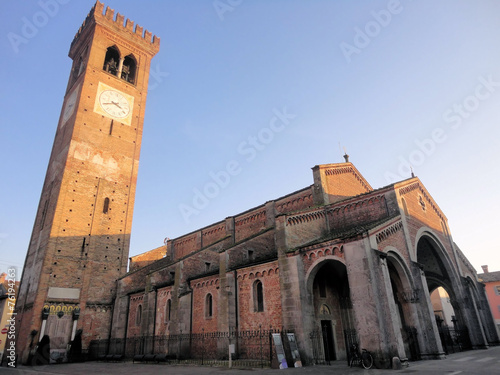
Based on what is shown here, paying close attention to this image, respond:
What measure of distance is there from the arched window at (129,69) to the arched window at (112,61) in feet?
2.55

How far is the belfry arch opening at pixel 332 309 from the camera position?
16.9 meters

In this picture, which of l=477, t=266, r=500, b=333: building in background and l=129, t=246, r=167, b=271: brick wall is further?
l=477, t=266, r=500, b=333: building in background

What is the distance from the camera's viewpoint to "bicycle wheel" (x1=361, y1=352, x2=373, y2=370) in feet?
40.6

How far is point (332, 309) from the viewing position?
18.0m

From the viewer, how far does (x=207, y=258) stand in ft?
77.6

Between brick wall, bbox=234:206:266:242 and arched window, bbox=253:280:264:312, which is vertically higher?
brick wall, bbox=234:206:266:242

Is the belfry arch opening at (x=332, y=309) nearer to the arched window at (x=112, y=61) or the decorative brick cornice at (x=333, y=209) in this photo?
the decorative brick cornice at (x=333, y=209)

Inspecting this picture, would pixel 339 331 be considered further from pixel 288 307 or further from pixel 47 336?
pixel 47 336

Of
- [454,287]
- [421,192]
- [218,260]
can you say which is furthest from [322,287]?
[454,287]

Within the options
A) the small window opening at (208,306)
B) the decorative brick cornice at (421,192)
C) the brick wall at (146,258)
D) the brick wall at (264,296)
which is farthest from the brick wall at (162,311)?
the decorative brick cornice at (421,192)

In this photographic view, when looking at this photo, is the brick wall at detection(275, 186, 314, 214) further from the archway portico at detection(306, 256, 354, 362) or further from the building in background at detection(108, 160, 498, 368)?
the archway portico at detection(306, 256, 354, 362)

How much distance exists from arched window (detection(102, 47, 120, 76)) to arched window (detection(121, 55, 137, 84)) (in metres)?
0.78

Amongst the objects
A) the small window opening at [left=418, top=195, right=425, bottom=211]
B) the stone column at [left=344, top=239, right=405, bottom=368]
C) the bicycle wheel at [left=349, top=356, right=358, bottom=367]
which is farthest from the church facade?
the bicycle wheel at [left=349, top=356, right=358, bottom=367]

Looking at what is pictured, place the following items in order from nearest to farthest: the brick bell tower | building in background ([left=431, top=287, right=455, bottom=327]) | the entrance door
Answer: the entrance door → the brick bell tower → building in background ([left=431, top=287, right=455, bottom=327])
